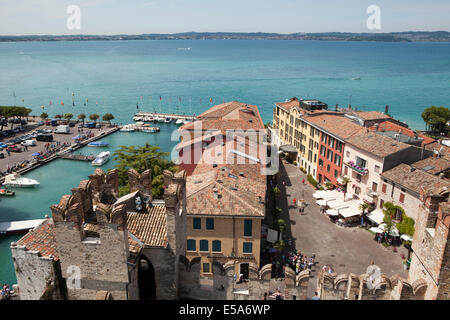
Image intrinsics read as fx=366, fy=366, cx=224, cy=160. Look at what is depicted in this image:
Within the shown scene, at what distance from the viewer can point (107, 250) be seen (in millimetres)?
13055

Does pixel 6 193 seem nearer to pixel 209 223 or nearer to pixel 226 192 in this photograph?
pixel 209 223

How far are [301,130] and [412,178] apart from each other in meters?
28.7

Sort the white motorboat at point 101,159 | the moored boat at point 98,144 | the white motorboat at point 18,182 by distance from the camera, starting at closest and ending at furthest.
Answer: the white motorboat at point 18,182 < the white motorboat at point 101,159 < the moored boat at point 98,144

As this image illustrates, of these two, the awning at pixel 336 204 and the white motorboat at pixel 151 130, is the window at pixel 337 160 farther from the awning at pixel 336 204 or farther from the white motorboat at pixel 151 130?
the white motorboat at pixel 151 130

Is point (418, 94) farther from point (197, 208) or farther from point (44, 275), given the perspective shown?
point (44, 275)

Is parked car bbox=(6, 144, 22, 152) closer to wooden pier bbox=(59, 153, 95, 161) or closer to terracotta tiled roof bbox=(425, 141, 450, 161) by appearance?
wooden pier bbox=(59, 153, 95, 161)

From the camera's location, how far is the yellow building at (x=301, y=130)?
64125 millimetres

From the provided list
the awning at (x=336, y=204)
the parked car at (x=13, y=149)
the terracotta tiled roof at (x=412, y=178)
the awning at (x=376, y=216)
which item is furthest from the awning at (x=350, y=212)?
the parked car at (x=13, y=149)

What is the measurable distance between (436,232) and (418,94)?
17796 cm

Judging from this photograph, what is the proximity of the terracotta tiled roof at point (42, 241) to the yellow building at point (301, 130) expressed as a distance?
51390 millimetres

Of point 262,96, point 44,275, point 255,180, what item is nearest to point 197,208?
point 255,180

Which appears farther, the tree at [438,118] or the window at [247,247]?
the tree at [438,118]

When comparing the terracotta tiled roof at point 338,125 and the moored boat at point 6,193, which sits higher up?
the terracotta tiled roof at point 338,125
